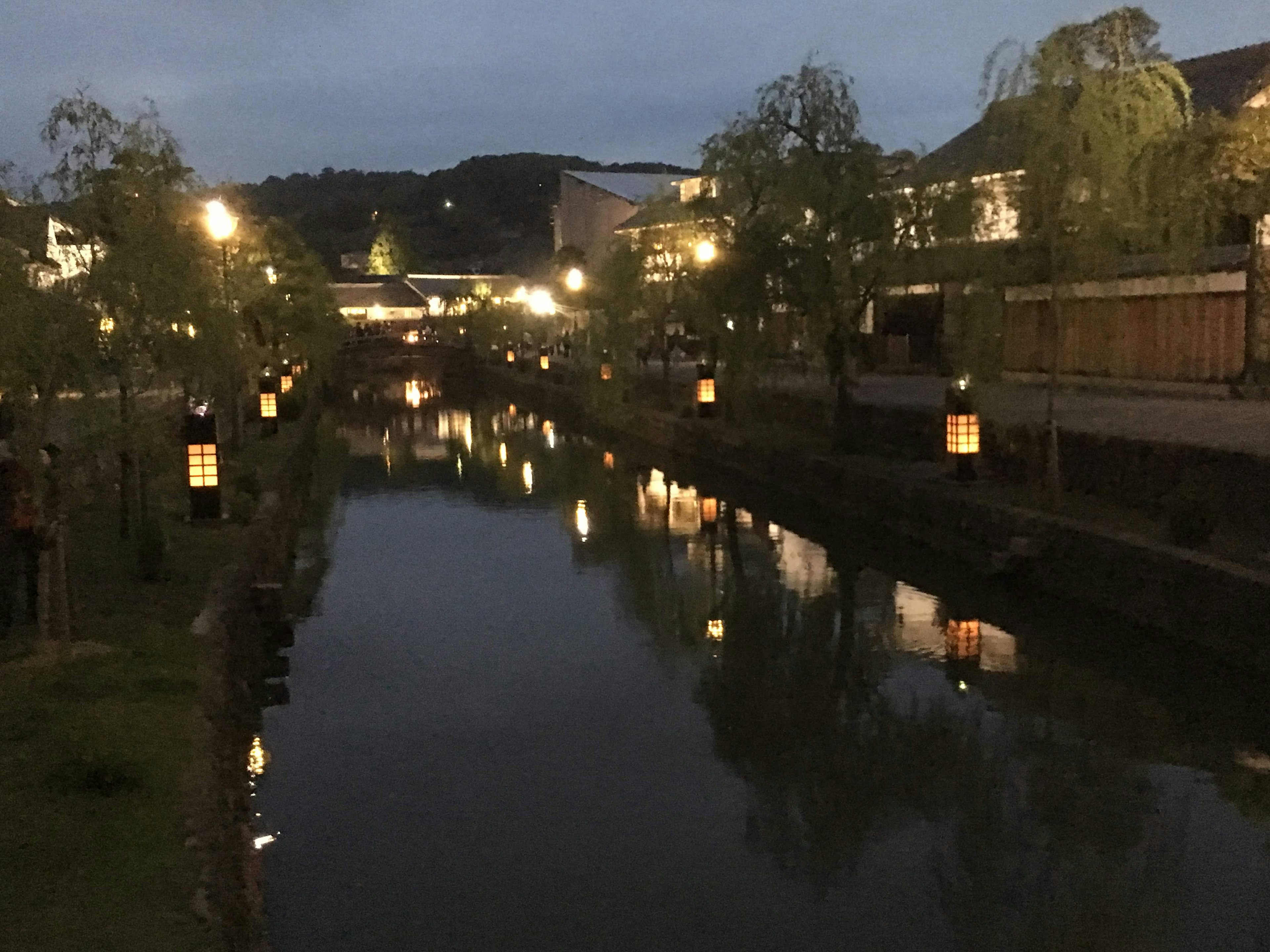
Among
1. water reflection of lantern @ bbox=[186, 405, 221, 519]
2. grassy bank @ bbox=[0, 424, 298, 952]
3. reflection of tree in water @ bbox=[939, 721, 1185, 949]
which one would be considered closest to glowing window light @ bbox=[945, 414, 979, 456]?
reflection of tree in water @ bbox=[939, 721, 1185, 949]

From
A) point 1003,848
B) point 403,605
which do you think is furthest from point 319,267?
point 1003,848

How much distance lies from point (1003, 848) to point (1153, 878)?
797mm

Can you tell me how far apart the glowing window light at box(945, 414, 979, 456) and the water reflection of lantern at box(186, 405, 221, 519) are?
812 cm

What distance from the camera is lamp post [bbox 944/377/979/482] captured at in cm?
1348

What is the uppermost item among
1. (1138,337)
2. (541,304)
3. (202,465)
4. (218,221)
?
(541,304)

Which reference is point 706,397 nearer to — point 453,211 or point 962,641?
point 962,641

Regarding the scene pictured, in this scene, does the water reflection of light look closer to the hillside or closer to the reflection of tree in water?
the reflection of tree in water

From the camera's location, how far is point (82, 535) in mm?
11453

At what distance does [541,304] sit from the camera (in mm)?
48719

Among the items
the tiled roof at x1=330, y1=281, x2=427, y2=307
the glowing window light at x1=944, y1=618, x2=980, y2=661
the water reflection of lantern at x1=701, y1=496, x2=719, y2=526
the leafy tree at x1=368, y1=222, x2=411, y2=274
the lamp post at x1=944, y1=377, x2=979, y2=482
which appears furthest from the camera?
the leafy tree at x1=368, y1=222, x2=411, y2=274

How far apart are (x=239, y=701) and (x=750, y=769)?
12.3ft

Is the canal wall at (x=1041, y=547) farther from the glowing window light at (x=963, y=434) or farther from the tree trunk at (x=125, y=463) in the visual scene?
the tree trunk at (x=125, y=463)

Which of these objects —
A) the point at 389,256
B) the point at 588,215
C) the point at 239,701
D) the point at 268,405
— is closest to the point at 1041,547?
the point at 239,701

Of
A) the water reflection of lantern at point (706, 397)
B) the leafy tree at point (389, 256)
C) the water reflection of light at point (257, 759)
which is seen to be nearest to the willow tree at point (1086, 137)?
the water reflection of light at point (257, 759)
